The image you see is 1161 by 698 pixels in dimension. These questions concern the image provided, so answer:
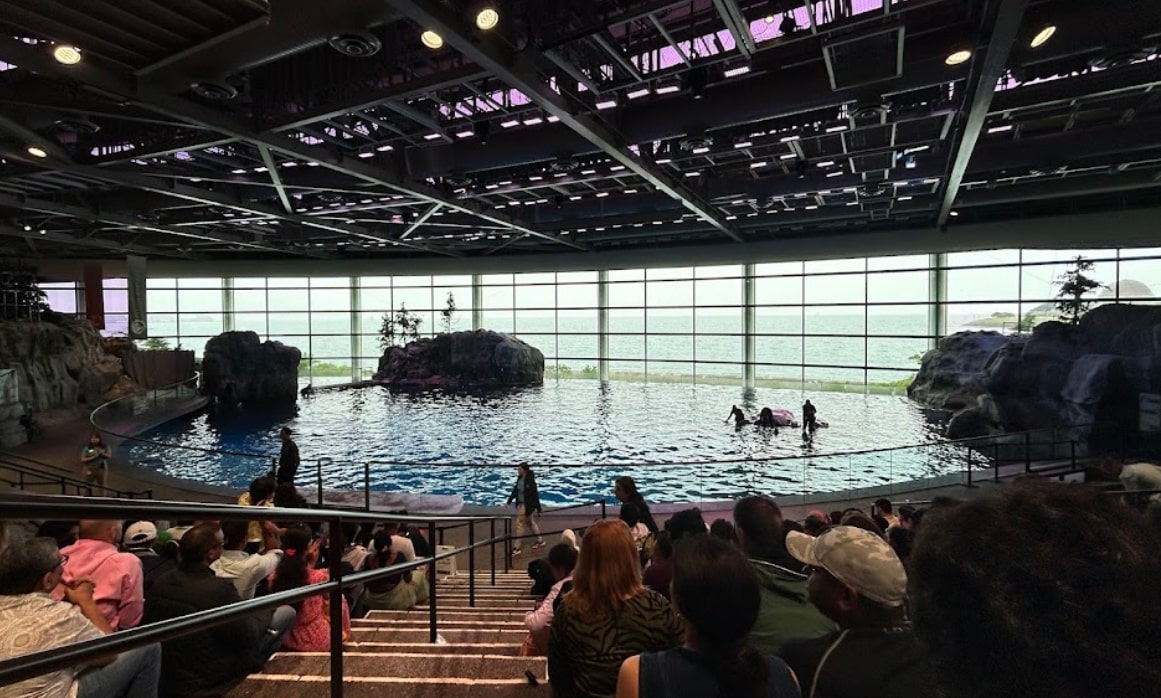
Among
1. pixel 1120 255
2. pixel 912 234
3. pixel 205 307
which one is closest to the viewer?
pixel 1120 255

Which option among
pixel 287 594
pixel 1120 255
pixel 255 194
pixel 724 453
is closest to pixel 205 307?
pixel 255 194

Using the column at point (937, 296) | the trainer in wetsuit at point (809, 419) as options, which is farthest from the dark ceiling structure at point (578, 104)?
the trainer in wetsuit at point (809, 419)

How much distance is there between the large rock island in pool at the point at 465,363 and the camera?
92.7ft

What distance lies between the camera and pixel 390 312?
31.6 metres

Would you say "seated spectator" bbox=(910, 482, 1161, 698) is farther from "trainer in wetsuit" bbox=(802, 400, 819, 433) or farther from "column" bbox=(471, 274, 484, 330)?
"column" bbox=(471, 274, 484, 330)

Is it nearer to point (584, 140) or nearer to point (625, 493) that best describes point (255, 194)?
point (584, 140)

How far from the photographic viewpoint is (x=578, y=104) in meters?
9.23

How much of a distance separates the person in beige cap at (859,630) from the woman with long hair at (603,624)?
1.54 ft

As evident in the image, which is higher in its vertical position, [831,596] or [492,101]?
[492,101]

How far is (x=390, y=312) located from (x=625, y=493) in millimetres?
28409

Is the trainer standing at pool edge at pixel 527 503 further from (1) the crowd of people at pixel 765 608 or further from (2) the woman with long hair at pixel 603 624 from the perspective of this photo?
(2) the woman with long hair at pixel 603 624

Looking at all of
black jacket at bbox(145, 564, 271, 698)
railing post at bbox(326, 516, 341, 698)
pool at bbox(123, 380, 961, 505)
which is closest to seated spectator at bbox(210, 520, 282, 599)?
black jacket at bbox(145, 564, 271, 698)

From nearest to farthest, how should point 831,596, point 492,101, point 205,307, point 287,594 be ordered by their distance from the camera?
point 287,594 → point 831,596 → point 492,101 → point 205,307

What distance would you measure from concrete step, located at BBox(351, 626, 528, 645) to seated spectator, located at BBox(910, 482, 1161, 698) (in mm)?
3319
